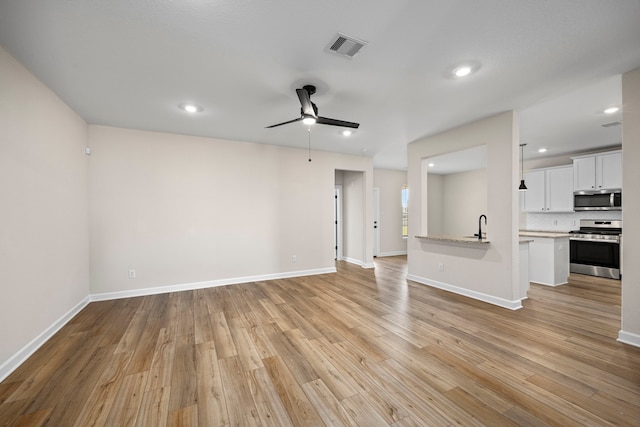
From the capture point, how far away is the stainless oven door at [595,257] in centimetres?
496

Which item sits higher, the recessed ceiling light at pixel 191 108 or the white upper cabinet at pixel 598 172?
the recessed ceiling light at pixel 191 108

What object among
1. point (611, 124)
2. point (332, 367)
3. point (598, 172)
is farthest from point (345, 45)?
point (598, 172)

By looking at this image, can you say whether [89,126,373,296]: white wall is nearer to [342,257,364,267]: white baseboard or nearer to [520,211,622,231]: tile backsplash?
[342,257,364,267]: white baseboard

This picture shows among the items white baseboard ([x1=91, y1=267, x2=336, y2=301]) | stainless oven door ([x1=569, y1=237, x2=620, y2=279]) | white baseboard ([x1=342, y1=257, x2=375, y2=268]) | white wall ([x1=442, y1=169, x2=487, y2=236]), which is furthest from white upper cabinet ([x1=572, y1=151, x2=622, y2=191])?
white baseboard ([x1=91, y1=267, x2=336, y2=301])

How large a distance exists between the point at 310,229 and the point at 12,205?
4.17 meters

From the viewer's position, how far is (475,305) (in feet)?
11.9

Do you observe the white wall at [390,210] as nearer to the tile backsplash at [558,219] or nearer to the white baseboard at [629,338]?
the tile backsplash at [558,219]

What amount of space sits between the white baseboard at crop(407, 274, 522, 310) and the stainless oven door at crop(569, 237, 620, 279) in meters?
3.20

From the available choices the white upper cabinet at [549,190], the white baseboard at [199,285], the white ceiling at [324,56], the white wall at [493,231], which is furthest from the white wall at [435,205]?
the white ceiling at [324,56]

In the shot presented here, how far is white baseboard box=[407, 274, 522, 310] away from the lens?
11.5 ft

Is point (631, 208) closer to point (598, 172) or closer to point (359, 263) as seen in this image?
point (598, 172)

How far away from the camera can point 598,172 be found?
5312 millimetres

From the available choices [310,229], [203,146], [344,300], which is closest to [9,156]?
[203,146]

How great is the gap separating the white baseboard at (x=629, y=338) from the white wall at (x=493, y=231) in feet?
3.23
